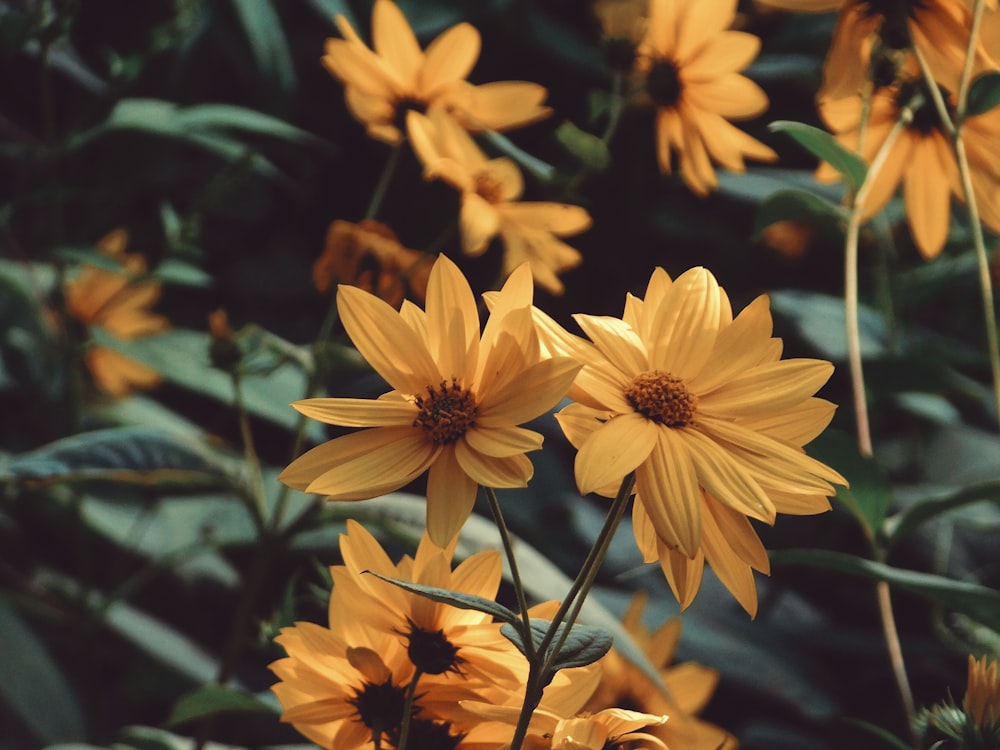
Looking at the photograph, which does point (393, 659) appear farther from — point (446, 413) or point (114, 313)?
point (114, 313)

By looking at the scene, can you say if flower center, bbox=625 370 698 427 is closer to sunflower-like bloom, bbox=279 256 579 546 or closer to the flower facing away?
sunflower-like bloom, bbox=279 256 579 546

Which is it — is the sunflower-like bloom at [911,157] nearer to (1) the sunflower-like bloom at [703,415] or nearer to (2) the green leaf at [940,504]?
(2) the green leaf at [940,504]

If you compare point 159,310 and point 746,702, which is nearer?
point 746,702

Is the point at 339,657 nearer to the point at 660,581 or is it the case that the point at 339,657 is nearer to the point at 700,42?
the point at 700,42

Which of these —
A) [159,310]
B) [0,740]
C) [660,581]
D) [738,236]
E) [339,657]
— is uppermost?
[738,236]

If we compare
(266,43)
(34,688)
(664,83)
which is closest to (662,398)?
(664,83)

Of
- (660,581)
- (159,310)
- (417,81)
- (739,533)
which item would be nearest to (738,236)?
(660,581)

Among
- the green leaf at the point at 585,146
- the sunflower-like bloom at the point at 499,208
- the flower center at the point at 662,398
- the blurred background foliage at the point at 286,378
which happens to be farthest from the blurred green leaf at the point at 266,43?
the flower center at the point at 662,398
